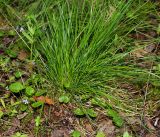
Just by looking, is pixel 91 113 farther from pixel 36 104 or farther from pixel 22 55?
pixel 22 55

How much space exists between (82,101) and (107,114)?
204mm

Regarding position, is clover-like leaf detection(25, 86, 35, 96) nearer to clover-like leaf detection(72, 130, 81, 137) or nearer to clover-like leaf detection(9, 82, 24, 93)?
clover-like leaf detection(9, 82, 24, 93)

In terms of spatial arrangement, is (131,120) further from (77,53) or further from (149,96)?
(77,53)

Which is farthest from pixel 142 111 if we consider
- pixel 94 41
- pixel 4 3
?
pixel 4 3

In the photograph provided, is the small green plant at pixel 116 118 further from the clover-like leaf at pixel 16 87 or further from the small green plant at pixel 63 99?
the clover-like leaf at pixel 16 87

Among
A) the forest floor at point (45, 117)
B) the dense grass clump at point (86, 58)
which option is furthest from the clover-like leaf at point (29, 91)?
the dense grass clump at point (86, 58)

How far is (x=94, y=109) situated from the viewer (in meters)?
2.53

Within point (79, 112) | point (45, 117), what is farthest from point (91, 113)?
point (45, 117)

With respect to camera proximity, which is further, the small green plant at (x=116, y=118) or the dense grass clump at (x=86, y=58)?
the dense grass clump at (x=86, y=58)

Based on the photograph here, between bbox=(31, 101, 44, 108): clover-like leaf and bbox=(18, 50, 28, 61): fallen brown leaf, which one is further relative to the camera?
bbox=(18, 50, 28, 61): fallen brown leaf

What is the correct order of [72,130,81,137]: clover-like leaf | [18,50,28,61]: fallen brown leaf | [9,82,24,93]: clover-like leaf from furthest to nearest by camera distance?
1. [18,50,28,61]: fallen brown leaf
2. [9,82,24,93]: clover-like leaf
3. [72,130,81,137]: clover-like leaf

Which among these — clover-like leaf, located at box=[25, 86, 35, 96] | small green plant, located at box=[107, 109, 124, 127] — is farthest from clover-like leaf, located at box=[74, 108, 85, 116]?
clover-like leaf, located at box=[25, 86, 35, 96]

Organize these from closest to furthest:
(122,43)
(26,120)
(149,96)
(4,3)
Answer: (26,120) < (149,96) < (122,43) < (4,3)

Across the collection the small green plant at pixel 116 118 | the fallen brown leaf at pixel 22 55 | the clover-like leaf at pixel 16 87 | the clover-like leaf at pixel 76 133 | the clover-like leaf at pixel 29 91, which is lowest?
the clover-like leaf at pixel 76 133
